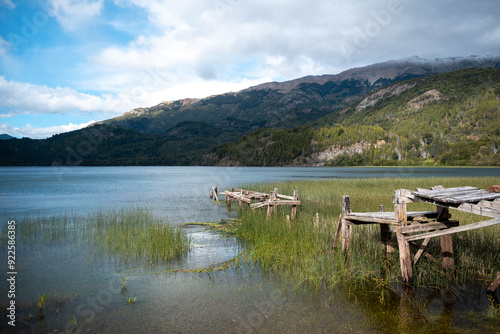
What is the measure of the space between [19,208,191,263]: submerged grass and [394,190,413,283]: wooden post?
831cm

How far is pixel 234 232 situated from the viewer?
16562mm

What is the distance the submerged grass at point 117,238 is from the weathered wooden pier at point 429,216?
7148 mm

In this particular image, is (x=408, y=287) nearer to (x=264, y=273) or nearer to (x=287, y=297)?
(x=287, y=297)

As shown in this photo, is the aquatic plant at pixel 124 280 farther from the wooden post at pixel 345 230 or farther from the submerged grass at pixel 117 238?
the wooden post at pixel 345 230

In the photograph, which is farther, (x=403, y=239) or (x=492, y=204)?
(x=403, y=239)

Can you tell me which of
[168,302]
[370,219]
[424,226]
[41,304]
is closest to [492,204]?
[424,226]

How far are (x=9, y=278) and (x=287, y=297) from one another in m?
9.23

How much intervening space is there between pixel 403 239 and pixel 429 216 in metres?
1.91

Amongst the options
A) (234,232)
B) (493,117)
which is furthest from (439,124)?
(234,232)

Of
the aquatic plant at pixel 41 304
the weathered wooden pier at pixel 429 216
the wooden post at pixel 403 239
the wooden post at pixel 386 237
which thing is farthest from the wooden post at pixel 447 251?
the aquatic plant at pixel 41 304

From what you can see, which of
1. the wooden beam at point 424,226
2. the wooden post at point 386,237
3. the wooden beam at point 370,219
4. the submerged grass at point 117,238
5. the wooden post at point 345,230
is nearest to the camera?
the wooden beam at point 424,226

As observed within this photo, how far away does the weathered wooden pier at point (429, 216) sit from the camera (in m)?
7.10

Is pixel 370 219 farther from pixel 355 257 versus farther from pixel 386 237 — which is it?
pixel 386 237

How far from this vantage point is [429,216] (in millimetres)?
9852
